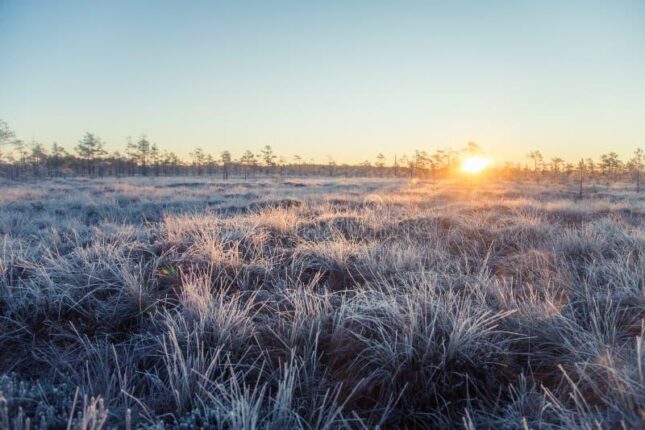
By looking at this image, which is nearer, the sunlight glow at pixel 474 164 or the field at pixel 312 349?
the field at pixel 312 349

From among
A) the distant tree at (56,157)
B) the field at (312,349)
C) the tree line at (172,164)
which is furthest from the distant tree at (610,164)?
the distant tree at (56,157)

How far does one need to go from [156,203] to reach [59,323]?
12.9 meters

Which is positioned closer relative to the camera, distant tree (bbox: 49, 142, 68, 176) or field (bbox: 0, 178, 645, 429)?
field (bbox: 0, 178, 645, 429)

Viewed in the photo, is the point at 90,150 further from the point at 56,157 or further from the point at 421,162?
the point at 421,162

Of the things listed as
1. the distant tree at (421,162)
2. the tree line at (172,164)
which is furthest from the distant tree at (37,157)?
the distant tree at (421,162)

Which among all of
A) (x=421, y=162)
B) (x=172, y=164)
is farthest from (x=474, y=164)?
(x=172, y=164)

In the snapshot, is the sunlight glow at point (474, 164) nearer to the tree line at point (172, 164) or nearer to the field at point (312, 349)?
the tree line at point (172, 164)

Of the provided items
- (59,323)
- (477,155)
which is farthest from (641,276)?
(477,155)

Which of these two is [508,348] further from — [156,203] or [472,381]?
[156,203]

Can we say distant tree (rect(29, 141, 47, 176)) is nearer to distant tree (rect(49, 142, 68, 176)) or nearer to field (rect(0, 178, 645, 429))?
distant tree (rect(49, 142, 68, 176))

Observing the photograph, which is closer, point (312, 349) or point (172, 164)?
point (312, 349)

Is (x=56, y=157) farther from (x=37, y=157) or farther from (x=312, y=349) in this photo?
(x=312, y=349)

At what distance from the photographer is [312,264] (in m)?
4.16

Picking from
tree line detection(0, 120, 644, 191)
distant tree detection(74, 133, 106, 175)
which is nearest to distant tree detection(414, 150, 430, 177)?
tree line detection(0, 120, 644, 191)
